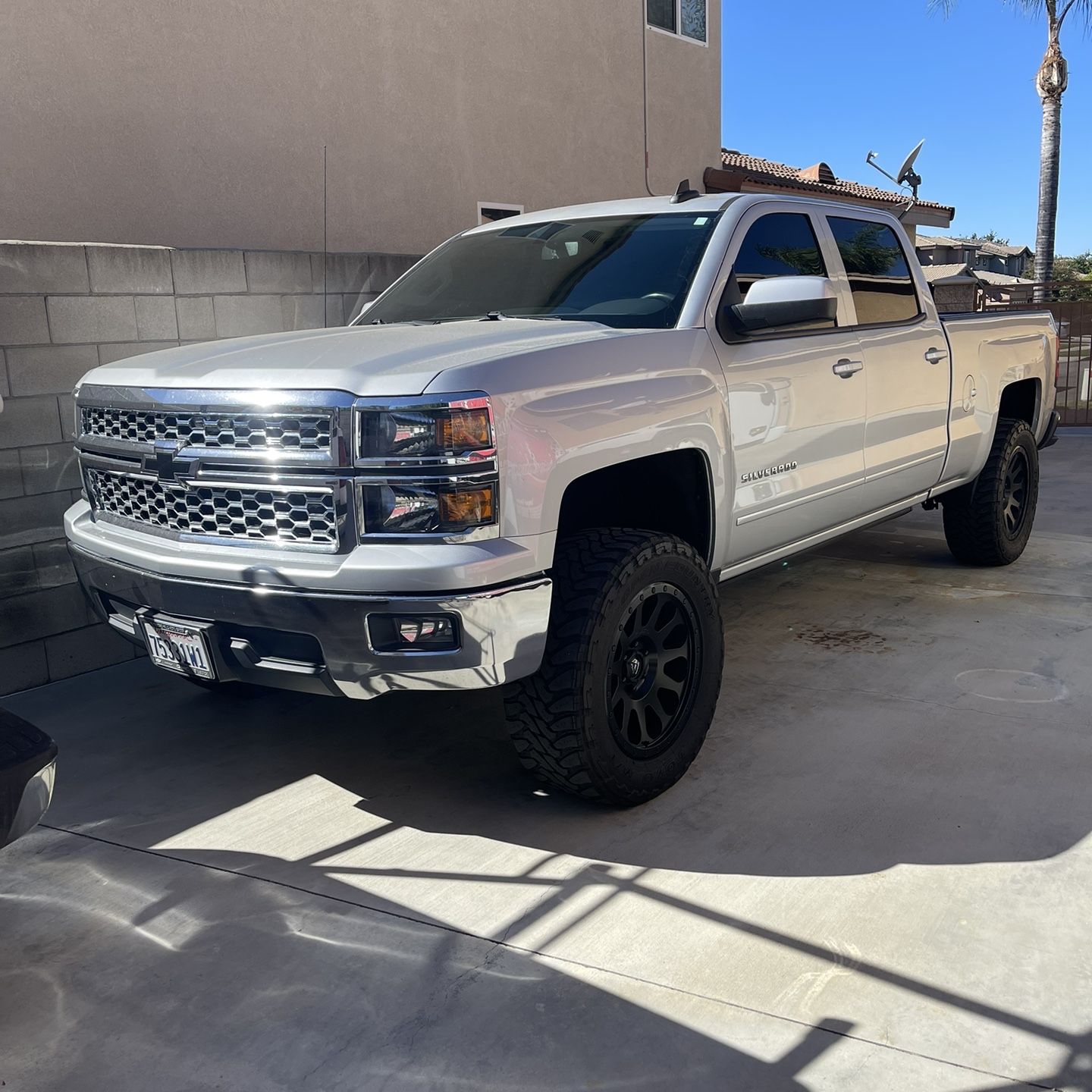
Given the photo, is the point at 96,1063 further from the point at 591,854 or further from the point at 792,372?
the point at 792,372

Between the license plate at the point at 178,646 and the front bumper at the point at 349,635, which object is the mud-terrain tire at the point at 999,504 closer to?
the front bumper at the point at 349,635

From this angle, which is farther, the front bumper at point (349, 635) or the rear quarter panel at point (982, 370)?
the rear quarter panel at point (982, 370)

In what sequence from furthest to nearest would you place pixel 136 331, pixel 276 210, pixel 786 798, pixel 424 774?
pixel 276 210
pixel 136 331
pixel 424 774
pixel 786 798

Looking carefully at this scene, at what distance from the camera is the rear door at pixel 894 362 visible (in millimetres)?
5113

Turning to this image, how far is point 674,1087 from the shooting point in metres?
2.40

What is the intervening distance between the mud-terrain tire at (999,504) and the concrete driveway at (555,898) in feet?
5.11

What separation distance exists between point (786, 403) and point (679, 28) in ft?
34.7

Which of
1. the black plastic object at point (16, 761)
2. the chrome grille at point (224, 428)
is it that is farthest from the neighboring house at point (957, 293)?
the black plastic object at point (16, 761)

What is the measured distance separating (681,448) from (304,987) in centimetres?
206

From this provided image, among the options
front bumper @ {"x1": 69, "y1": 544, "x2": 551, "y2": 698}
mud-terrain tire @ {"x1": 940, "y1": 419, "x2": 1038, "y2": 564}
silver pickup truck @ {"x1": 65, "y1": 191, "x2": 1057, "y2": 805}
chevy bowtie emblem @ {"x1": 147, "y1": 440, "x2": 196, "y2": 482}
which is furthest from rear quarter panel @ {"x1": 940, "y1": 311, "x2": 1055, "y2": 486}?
chevy bowtie emblem @ {"x1": 147, "y1": 440, "x2": 196, "y2": 482}

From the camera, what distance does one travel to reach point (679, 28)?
43.9 ft

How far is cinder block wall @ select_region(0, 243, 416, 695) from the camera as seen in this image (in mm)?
5000

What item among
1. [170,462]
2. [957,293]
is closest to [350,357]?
[170,462]

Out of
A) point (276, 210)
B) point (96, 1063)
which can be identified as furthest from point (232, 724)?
point (276, 210)
